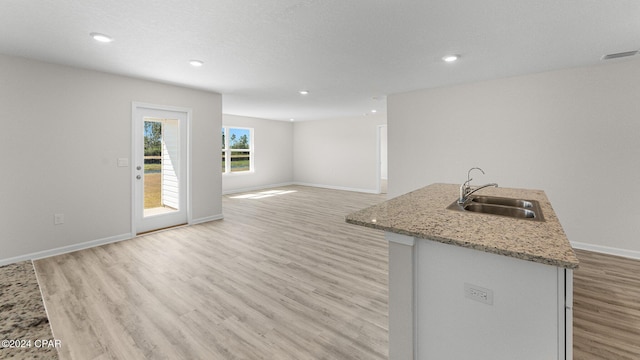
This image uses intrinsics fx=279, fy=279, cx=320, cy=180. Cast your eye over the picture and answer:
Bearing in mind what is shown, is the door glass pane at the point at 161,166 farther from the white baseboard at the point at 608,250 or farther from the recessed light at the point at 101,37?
the white baseboard at the point at 608,250

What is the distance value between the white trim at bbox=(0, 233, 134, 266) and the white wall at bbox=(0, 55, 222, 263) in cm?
1

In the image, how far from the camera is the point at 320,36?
2748 mm

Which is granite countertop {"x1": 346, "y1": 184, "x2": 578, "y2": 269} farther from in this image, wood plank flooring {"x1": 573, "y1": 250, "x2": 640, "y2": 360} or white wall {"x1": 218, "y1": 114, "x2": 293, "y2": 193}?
white wall {"x1": 218, "y1": 114, "x2": 293, "y2": 193}

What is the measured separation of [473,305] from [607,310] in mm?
1887

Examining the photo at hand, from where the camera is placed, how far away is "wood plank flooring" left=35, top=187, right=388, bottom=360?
188 cm

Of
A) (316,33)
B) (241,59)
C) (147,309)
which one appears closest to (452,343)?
(147,309)

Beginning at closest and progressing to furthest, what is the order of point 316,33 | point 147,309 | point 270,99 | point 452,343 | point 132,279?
point 452,343, point 147,309, point 316,33, point 132,279, point 270,99

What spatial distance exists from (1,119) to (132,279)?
2.41 meters

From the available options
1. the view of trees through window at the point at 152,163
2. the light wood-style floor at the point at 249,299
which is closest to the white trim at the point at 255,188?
the view of trees through window at the point at 152,163

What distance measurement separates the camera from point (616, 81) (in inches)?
139

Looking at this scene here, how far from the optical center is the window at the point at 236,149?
8.45m

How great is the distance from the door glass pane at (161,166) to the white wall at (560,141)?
4.40 m

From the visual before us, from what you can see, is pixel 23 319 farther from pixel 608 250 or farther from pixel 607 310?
pixel 608 250

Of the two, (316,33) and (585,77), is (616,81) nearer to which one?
(585,77)
